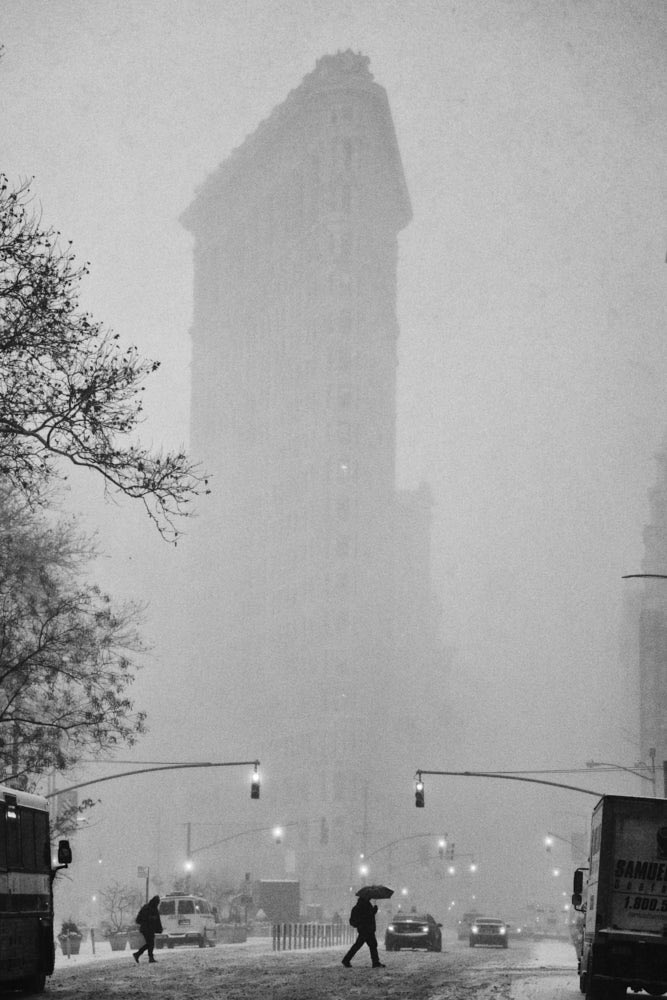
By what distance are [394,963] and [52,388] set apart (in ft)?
65.5

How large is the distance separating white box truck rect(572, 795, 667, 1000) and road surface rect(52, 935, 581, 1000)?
1898 millimetres

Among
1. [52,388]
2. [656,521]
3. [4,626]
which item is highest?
[656,521]

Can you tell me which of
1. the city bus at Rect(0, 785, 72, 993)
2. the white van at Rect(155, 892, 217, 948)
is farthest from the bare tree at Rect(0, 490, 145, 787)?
the white van at Rect(155, 892, 217, 948)

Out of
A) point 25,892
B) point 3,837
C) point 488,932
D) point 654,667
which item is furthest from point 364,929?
point 654,667

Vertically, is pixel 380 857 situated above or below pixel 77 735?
below

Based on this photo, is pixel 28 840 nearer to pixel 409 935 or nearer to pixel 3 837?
pixel 3 837

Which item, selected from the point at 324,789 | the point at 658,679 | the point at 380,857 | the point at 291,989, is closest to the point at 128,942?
the point at 291,989

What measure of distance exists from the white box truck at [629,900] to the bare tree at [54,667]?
15.5m

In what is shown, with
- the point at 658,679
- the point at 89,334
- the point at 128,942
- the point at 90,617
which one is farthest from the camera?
the point at 658,679

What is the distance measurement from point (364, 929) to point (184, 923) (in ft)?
74.2

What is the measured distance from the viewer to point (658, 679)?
15662cm

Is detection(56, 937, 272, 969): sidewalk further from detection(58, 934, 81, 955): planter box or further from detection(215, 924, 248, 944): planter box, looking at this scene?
detection(215, 924, 248, 944): planter box

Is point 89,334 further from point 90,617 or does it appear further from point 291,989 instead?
point 90,617

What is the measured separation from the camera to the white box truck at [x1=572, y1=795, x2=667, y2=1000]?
65.3 feet
